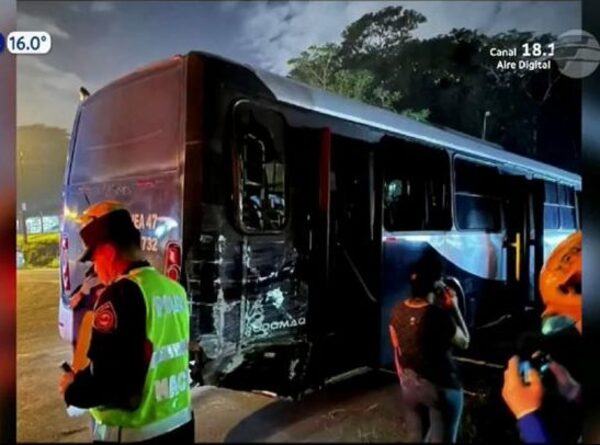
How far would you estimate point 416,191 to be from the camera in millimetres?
1792

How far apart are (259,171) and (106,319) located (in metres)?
0.75

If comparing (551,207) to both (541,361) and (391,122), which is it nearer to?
(541,361)

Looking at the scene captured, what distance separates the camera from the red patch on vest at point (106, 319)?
1192 millimetres

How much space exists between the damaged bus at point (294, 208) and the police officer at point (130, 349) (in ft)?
0.75

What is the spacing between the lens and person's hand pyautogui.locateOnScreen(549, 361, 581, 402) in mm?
1415

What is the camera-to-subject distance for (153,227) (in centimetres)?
159

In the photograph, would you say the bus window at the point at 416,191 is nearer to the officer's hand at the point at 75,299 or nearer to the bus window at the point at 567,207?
the bus window at the point at 567,207

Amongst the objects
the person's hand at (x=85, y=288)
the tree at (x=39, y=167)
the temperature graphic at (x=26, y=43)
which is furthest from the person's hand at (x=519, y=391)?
the temperature graphic at (x=26, y=43)

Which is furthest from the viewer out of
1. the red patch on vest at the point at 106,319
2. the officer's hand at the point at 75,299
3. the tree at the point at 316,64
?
the tree at the point at 316,64

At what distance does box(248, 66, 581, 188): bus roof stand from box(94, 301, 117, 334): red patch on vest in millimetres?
952

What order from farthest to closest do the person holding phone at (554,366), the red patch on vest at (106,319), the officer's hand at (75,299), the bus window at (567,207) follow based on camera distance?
the officer's hand at (75,299) → the bus window at (567,207) → the person holding phone at (554,366) → the red patch on vest at (106,319)

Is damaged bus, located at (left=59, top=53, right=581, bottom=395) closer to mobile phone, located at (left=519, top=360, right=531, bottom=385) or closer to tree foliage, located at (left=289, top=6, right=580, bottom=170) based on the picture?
tree foliage, located at (left=289, top=6, right=580, bottom=170)

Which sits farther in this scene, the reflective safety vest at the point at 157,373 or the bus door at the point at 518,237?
the bus door at the point at 518,237

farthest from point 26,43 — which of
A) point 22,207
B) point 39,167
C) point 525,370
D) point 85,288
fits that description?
point 525,370
